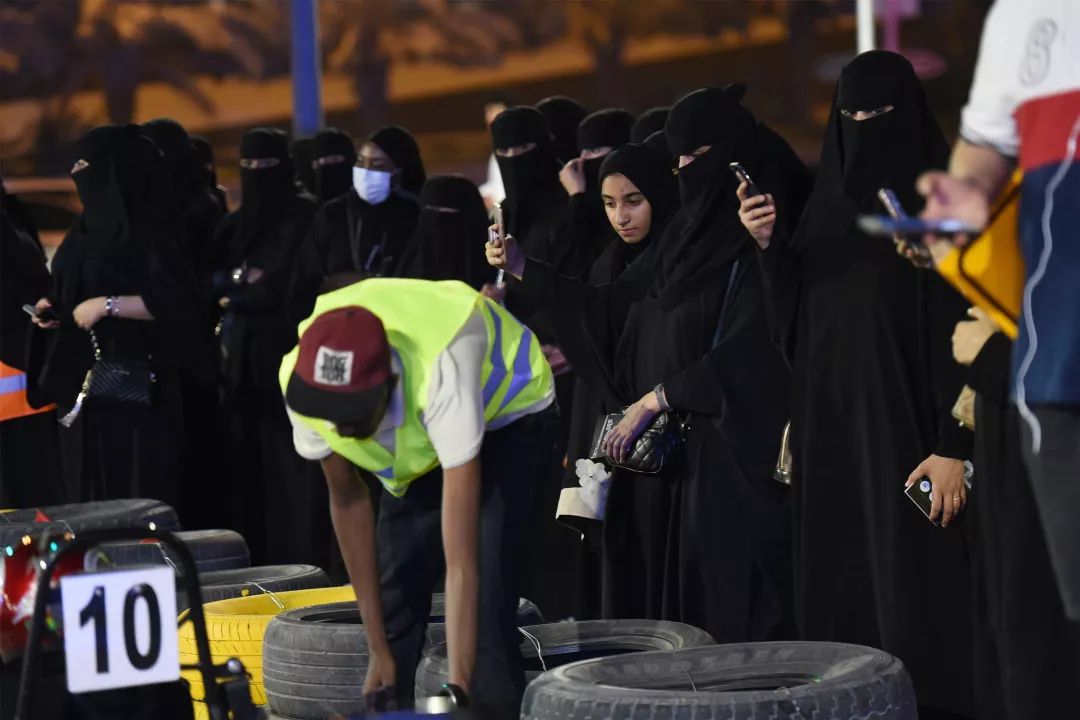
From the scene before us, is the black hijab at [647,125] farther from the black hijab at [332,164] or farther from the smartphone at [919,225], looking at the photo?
the smartphone at [919,225]

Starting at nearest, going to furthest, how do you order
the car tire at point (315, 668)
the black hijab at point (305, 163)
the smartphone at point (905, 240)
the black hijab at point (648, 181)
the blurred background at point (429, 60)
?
the smartphone at point (905, 240) < the car tire at point (315, 668) < the black hijab at point (648, 181) < the black hijab at point (305, 163) < the blurred background at point (429, 60)

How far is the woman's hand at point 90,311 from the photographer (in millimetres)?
7777

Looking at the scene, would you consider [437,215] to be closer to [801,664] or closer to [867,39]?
[801,664]

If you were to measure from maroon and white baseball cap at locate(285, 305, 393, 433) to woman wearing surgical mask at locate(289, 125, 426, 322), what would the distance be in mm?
3796

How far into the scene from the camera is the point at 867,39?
1747 centimetres

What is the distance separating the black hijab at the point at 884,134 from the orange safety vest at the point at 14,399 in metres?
4.33

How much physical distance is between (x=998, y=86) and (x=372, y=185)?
17.0ft

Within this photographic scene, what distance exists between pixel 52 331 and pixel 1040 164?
18.9 feet

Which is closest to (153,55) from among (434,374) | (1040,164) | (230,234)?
(230,234)

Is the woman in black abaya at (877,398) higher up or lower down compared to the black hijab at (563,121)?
lower down

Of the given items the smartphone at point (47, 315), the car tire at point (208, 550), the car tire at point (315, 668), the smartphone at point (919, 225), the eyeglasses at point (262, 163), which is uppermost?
the eyeglasses at point (262, 163)

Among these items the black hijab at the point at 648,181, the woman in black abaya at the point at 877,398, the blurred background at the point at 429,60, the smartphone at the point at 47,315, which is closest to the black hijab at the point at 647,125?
the black hijab at the point at 648,181

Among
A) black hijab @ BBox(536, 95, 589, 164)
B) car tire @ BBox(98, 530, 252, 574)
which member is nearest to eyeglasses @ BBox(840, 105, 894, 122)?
car tire @ BBox(98, 530, 252, 574)

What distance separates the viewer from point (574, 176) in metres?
7.25
